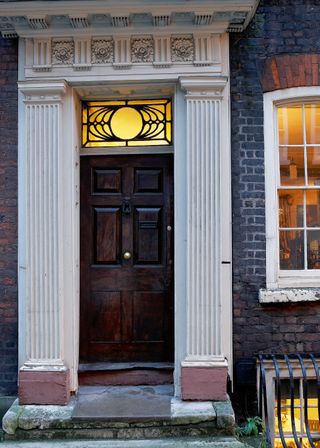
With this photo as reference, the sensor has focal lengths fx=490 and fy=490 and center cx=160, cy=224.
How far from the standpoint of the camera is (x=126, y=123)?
5.63 m

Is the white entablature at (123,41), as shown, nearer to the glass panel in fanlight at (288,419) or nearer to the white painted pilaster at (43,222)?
Result: the white painted pilaster at (43,222)

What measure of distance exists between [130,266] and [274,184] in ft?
6.08

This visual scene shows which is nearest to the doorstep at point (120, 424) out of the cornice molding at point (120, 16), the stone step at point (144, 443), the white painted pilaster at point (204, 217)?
the stone step at point (144, 443)

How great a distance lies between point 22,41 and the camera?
5.33 meters

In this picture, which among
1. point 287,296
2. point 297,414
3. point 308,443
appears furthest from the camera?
point 297,414

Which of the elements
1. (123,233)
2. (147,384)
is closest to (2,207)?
(123,233)

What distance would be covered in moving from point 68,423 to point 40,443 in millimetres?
302

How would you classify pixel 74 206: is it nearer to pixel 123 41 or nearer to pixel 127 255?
pixel 127 255

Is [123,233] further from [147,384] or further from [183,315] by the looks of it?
[147,384]

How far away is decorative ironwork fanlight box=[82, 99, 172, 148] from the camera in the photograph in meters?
5.61

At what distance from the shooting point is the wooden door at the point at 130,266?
560cm

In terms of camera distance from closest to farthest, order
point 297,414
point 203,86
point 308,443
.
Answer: point 203,86 → point 308,443 → point 297,414

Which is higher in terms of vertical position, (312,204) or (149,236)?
(312,204)

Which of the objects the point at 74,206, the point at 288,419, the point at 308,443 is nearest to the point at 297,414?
the point at 288,419
